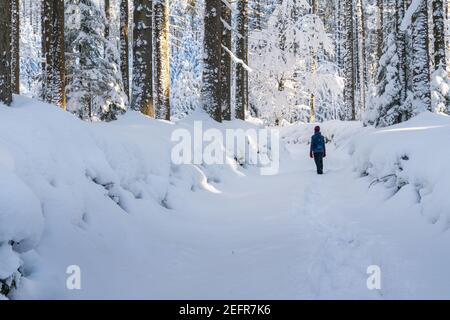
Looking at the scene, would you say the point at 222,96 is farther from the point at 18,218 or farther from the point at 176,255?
the point at 18,218

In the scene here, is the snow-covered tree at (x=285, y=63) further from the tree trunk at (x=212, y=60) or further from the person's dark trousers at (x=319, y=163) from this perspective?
the person's dark trousers at (x=319, y=163)

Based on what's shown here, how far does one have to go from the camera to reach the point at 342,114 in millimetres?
42031

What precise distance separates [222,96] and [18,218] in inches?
521

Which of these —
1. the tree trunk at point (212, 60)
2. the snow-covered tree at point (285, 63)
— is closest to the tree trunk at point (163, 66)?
the tree trunk at point (212, 60)

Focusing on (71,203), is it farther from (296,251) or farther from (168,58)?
(168,58)

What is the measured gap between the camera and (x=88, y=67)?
58.6 ft

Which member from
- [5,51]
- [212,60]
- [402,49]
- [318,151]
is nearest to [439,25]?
[402,49]

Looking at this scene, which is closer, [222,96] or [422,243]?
[422,243]

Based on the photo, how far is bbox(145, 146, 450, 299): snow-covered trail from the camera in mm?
4684

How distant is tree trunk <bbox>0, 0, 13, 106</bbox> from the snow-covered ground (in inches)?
12.2

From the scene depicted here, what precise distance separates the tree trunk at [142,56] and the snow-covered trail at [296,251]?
4415 millimetres

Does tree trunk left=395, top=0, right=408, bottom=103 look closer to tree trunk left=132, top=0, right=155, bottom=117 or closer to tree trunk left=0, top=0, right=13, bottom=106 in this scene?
tree trunk left=132, top=0, right=155, bottom=117

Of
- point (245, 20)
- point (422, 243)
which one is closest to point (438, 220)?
point (422, 243)

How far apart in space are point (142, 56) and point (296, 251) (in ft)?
28.2
